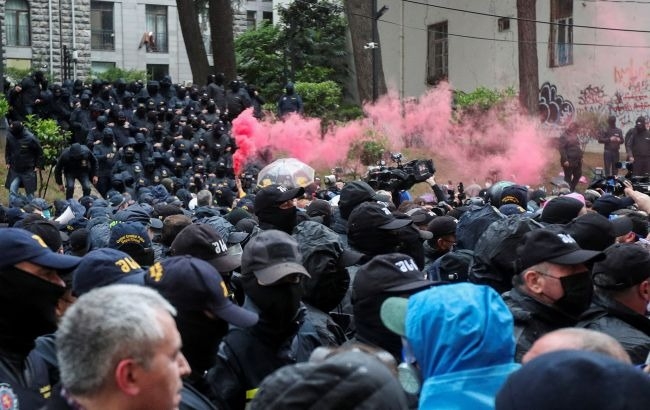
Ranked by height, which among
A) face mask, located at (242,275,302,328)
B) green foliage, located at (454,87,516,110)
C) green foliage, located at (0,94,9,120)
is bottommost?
face mask, located at (242,275,302,328)

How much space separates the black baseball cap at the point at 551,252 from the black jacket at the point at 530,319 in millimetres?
151

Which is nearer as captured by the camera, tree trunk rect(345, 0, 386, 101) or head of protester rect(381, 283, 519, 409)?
head of protester rect(381, 283, 519, 409)

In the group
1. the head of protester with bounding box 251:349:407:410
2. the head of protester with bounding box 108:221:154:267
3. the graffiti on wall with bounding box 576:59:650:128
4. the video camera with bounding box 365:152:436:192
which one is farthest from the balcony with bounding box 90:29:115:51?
the head of protester with bounding box 251:349:407:410

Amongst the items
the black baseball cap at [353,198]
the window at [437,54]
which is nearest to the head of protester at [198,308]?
the black baseball cap at [353,198]

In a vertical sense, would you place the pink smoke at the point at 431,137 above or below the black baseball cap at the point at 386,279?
above

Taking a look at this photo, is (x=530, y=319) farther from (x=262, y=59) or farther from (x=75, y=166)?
(x=262, y=59)

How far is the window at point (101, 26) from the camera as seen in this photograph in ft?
152

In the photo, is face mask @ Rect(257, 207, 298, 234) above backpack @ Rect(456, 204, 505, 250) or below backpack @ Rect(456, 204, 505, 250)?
above

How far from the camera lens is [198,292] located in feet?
11.3

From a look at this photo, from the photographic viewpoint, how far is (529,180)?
24.5 metres

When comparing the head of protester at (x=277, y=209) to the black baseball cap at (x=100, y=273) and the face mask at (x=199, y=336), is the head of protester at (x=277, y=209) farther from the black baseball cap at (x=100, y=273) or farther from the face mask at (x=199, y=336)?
the face mask at (x=199, y=336)

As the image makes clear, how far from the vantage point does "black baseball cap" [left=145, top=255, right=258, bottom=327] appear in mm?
3449

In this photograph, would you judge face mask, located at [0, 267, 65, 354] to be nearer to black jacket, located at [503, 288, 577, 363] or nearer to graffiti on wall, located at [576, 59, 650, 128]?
black jacket, located at [503, 288, 577, 363]

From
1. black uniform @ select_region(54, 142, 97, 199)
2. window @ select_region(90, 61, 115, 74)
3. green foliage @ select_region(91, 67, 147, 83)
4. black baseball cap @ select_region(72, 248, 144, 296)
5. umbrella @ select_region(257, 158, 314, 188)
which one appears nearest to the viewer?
black baseball cap @ select_region(72, 248, 144, 296)
